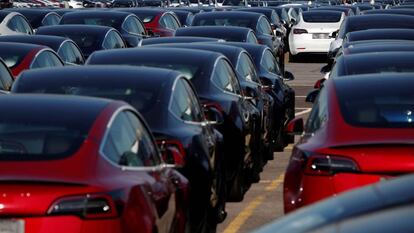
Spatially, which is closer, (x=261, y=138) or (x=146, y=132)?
(x=146, y=132)

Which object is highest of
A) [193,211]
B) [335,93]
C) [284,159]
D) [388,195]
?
[388,195]

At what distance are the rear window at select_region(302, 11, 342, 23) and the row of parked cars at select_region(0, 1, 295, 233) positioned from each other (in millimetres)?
19633

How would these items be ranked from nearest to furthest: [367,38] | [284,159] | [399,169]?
1. [399,169]
2. [284,159]
3. [367,38]

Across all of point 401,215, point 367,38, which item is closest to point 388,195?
point 401,215

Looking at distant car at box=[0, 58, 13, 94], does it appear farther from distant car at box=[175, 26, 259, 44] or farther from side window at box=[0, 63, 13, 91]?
distant car at box=[175, 26, 259, 44]

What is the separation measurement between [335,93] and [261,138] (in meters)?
5.98

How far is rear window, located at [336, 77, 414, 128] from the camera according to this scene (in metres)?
9.54

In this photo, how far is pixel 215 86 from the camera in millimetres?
14117

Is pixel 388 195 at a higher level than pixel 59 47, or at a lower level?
higher

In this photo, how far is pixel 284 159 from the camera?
18.0 m

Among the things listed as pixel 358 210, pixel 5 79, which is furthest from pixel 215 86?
pixel 358 210

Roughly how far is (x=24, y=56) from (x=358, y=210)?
45.5ft

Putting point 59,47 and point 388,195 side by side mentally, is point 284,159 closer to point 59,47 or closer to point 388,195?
point 59,47

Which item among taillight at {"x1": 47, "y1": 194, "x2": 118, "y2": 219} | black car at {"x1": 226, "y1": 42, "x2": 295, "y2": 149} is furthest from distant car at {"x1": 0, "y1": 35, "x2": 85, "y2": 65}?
taillight at {"x1": 47, "y1": 194, "x2": 118, "y2": 219}
